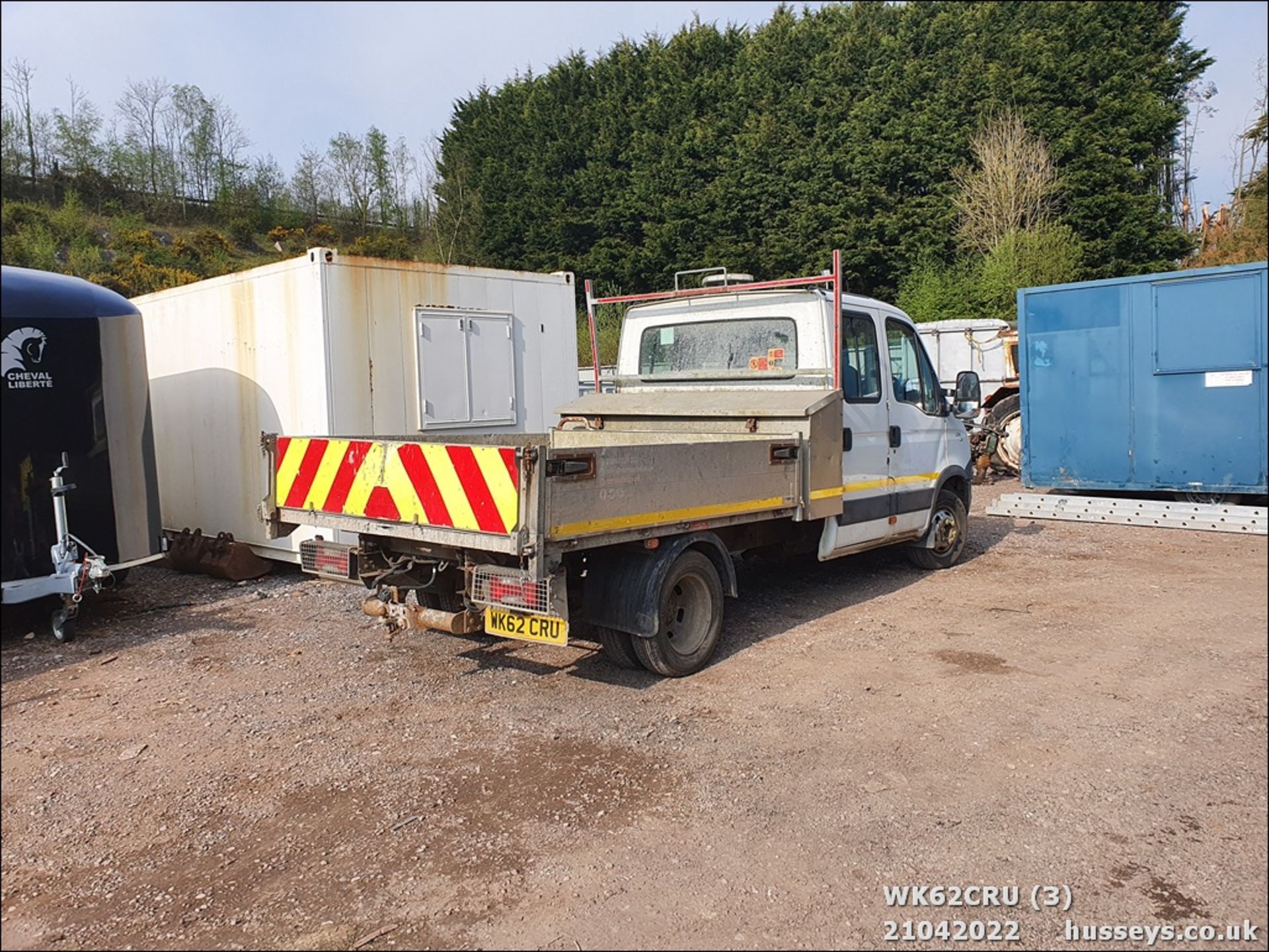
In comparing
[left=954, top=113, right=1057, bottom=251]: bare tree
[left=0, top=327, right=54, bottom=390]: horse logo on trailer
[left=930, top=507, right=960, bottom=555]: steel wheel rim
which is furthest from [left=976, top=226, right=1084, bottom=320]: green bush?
[left=0, top=327, right=54, bottom=390]: horse logo on trailer

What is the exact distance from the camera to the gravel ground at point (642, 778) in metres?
2.84

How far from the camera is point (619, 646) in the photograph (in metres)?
5.57

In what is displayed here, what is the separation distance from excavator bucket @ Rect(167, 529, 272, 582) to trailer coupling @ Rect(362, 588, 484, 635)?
137 inches

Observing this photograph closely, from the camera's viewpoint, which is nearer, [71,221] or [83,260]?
[71,221]

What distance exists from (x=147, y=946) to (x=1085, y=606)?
237 inches

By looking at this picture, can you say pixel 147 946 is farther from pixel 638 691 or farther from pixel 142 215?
pixel 638 691

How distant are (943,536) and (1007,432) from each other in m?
6.80

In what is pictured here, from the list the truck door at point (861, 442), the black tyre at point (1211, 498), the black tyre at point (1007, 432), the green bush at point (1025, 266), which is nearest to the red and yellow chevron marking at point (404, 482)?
the black tyre at point (1211, 498)

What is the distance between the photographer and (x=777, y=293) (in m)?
6.94

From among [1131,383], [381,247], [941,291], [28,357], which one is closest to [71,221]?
[28,357]

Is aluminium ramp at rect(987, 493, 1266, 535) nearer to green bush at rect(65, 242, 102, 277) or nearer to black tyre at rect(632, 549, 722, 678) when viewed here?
black tyre at rect(632, 549, 722, 678)

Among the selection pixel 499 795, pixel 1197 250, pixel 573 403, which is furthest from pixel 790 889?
pixel 573 403

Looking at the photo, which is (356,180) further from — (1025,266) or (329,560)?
(1025,266)

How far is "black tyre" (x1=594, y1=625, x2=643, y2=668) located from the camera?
18.1ft
